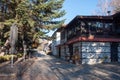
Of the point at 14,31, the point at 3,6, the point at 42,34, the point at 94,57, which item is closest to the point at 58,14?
the point at 42,34

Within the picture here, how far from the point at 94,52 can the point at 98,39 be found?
1.73m

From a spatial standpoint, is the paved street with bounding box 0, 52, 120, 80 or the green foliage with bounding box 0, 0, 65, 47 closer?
the paved street with bounding box 0, 52, 120, 80

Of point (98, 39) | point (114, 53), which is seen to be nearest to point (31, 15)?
point (98, 39)

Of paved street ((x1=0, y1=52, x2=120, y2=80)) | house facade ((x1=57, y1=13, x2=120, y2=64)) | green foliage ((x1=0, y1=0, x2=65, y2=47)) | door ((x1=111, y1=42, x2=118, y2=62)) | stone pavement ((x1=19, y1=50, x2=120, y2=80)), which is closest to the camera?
paved street ((x1=0, y1=52, x2=120, y2=80))

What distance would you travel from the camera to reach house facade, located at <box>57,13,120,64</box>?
102 feet

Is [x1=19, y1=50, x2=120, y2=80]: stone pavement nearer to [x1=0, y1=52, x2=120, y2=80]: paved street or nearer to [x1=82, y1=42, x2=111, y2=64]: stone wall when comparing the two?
[x1=0, y1=52, x2=120, y2=80]: paved street

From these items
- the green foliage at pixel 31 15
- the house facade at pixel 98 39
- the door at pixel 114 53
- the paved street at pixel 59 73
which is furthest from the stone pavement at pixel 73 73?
the green foliage at pixel 31 15

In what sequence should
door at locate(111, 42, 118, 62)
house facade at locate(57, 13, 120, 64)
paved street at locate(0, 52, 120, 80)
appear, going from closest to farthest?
1. paved street at locate(0, 52, 120, 80)
2. house facade at locate(57, 13, 120, 64)
3. door at locate(111, 42, 118, 62)

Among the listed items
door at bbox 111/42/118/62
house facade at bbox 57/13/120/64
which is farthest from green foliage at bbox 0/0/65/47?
door at bbox 111/42/118/62

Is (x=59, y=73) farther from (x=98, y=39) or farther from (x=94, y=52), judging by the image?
A: (x=98, y=39)

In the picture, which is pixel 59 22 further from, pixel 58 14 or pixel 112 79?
pixel 112 79

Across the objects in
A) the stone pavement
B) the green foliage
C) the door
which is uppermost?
the green foliage

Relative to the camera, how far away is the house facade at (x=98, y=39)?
31.0 m

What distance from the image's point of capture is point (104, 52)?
103 ft
